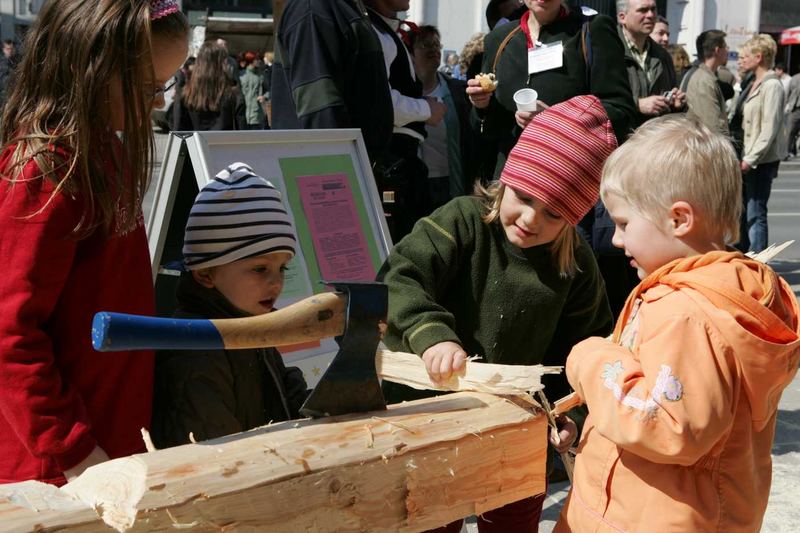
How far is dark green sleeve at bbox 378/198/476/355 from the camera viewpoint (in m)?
2.41

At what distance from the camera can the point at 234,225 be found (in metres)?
2.36

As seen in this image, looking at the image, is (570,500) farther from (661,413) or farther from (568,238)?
(568,238)

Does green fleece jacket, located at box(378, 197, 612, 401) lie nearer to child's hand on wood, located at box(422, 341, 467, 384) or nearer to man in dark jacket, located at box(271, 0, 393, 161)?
child's hand on wood, located at box(422, 341, 467, 384)

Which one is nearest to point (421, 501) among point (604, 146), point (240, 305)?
point (240, 305)

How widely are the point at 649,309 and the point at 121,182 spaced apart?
1.14m

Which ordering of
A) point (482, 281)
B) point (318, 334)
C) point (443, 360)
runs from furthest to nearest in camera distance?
point (482, 281) < point (443, 360) < point (318, 334)

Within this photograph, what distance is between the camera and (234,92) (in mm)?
9016

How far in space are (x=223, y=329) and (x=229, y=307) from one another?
2.33ft

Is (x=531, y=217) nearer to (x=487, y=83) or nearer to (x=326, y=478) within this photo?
(x=326, y=478)

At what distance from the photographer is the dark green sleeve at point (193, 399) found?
2.02m

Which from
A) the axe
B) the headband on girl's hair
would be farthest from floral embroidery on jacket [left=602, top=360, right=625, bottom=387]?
the headband on girl's hair

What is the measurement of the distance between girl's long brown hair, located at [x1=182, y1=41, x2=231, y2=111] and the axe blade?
282 inches

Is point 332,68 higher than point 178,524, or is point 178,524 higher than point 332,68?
point 332,68

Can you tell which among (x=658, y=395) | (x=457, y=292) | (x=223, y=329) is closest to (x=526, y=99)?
(x=457, y=292)
